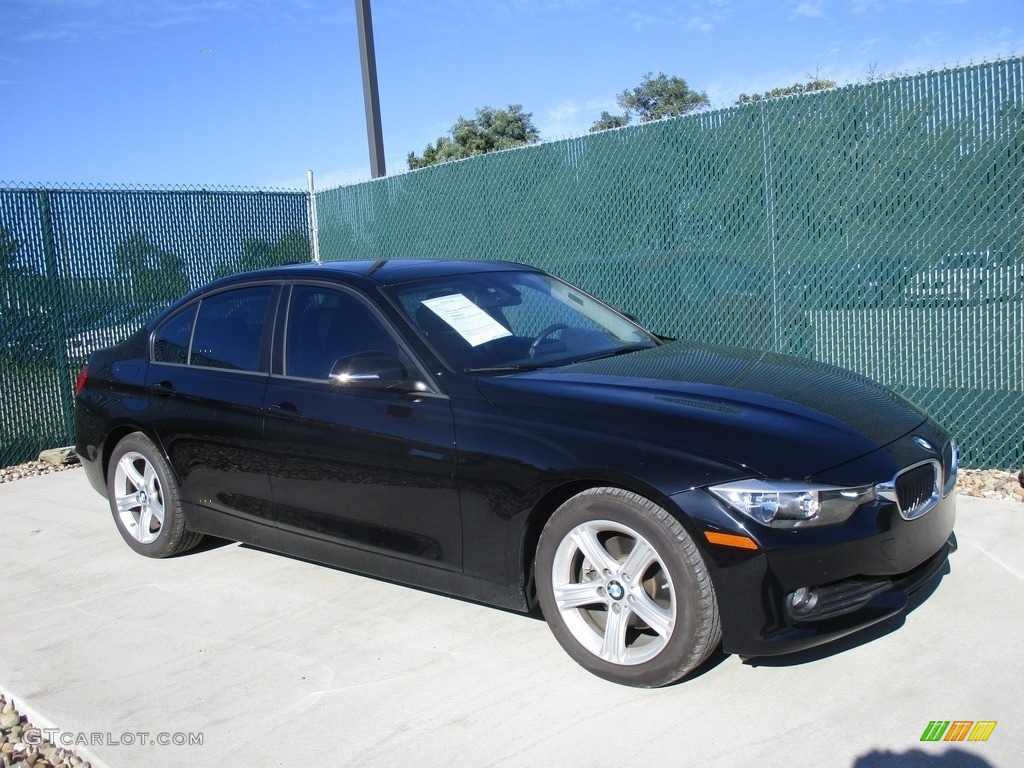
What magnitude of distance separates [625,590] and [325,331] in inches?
79.9

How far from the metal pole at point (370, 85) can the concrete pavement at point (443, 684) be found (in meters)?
6.67

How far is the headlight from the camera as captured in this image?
10.7ft

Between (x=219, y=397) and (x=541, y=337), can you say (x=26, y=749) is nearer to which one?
(x=219, y=397)

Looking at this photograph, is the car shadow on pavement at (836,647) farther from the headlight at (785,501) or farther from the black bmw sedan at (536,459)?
the headlight at (785,501)

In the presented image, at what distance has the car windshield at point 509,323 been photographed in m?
4.35

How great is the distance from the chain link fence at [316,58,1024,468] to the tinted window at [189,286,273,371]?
3.59m

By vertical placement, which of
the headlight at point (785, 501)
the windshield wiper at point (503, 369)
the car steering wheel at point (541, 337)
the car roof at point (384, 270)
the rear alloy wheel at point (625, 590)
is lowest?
the rear alloy wheel at point (625, 590)

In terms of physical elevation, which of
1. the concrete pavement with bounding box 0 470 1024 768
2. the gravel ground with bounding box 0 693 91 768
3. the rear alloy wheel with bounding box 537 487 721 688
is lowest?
the gravel ground with bounding box 0 693 91 768

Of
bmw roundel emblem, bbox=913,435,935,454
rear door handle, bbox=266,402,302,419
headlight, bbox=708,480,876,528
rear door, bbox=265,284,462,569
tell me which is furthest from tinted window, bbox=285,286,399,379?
bmw roundel emblem, bbox=913,435,935,454

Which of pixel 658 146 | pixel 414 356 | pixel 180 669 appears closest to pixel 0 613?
pixel 180 669

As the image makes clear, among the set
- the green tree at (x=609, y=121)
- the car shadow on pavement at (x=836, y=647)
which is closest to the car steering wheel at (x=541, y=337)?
the car shadow on pavement at (x=836, y=647)

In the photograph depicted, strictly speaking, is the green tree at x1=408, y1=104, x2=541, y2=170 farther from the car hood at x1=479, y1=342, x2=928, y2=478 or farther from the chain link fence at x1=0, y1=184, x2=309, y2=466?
the car hood at x1=479, y1=342, x2=928, y2=478

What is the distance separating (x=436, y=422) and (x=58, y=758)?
1852 millimetres

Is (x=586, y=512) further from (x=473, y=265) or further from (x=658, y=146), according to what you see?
(x=658, y=146)
